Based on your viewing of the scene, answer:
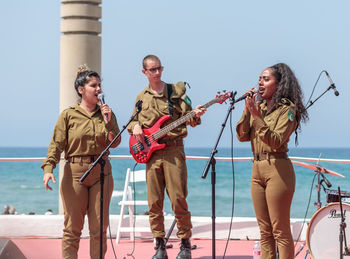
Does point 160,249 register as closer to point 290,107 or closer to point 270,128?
point 270,128

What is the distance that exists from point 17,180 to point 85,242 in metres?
34.9

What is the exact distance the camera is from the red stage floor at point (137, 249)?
807cm

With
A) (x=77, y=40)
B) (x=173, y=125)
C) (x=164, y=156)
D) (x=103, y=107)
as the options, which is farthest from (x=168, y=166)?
(x=77, y=40)

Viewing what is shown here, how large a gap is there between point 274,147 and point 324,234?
156 centimetres

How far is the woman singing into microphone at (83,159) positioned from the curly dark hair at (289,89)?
4.59ft

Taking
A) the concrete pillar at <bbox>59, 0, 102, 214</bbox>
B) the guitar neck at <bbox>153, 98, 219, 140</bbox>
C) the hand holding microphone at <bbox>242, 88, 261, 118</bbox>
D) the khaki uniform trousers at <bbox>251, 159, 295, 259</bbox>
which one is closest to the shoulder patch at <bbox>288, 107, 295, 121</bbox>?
the hand holding microphone at <bbox>242, 88, 261, 118</bbox>

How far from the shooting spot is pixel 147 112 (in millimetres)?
7402

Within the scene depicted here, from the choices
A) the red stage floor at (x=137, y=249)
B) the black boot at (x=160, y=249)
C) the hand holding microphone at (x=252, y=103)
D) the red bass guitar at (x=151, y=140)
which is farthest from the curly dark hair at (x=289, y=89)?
the red stage floor at (x=137, y=249)

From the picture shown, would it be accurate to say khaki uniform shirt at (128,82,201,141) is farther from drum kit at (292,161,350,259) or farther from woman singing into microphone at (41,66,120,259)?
drum kit at (292,161,350,259)

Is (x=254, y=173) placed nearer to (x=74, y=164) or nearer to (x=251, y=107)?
(x=251, y=107)

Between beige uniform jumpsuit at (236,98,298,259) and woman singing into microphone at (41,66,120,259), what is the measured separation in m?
1.21

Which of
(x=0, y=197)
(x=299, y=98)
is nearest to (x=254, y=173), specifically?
(x=299, y=98)

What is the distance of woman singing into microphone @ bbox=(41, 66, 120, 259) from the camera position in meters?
6.57

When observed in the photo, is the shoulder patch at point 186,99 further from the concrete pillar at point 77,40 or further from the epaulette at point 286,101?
the concrete pillar at point 77,40
